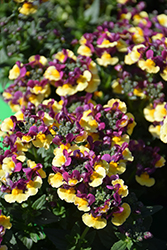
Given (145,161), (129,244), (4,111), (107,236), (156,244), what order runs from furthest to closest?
(4,111), (145,161), (156,244), (107,236), (129,244)

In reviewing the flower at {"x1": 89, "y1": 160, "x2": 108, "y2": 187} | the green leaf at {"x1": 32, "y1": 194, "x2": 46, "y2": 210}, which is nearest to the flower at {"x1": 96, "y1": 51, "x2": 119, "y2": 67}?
the flower at {"x1": 89, "y1": 160, "x2": 108, "y2": 187}

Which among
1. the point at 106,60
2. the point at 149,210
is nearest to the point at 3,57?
the point at 106,60

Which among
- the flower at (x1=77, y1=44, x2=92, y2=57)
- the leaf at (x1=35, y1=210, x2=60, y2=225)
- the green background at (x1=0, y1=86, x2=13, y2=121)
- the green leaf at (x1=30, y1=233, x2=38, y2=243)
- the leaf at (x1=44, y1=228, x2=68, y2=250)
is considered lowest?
the leaf at (x1=44, y1=228, x2=68, y2=250)

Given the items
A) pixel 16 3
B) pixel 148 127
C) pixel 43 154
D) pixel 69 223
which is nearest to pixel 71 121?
pixel 43 154

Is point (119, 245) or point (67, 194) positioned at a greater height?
point (67, 194)

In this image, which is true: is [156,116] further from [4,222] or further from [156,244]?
[4,222]

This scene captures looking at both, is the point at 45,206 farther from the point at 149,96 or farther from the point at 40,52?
the point at 40,52

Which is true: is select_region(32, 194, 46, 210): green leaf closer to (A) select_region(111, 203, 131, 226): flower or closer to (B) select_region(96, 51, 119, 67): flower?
(A) select_region(111, 203, 131, 226): flower
